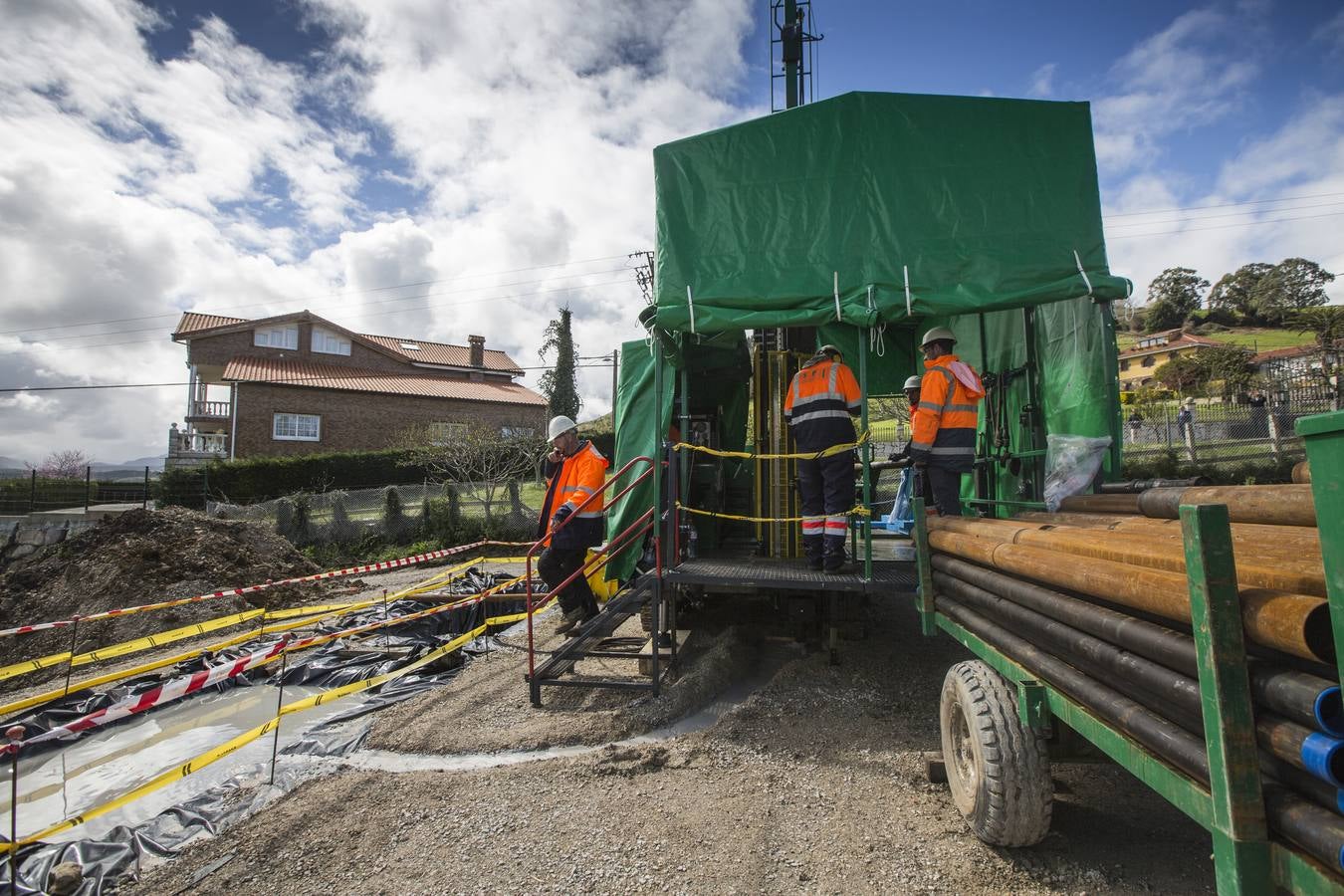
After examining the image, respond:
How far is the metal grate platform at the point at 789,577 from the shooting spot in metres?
4.70

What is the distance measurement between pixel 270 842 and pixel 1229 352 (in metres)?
40.2

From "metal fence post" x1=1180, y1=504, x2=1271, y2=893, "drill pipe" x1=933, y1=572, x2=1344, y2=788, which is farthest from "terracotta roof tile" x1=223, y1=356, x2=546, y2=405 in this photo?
"metal fence post" x1=1180, y1=504, x2=1271, y2=893

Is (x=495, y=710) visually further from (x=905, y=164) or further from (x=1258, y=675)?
(x=905, y=164)

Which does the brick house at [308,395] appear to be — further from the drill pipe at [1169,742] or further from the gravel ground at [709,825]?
the drill pipe at [1169,742]

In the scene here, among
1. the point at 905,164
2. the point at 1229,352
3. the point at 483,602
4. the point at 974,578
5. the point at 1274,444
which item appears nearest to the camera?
the point at 974,578

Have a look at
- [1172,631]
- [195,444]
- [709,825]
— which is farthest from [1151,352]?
[195,444]

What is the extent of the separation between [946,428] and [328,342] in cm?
3556

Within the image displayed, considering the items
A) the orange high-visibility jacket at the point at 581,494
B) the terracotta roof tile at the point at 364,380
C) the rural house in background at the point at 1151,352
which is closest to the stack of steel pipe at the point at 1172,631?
the orange high-visibility jacket at the point at 581,494

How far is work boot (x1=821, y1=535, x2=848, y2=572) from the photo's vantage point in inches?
201

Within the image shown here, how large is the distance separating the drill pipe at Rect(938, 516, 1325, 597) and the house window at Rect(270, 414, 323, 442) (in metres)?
31.7

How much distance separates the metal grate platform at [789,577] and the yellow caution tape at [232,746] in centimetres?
142

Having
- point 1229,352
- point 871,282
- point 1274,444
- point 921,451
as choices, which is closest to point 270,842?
point 921,451

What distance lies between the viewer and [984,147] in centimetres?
525

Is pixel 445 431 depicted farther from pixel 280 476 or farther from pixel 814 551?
pixel 814 551
